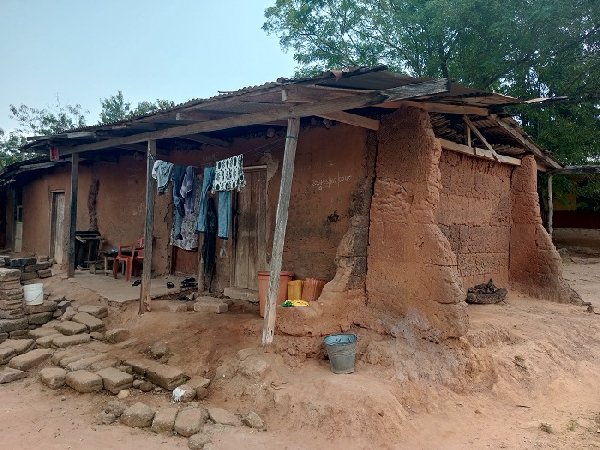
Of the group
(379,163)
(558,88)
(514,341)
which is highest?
(558,88)

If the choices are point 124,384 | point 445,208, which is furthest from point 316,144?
point 124,384

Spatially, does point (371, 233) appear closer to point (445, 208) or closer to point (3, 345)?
point (445, 208)

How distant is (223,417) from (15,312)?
4609 millimetres

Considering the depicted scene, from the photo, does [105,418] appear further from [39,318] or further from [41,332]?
[39,318]

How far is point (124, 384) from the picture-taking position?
15.9ft

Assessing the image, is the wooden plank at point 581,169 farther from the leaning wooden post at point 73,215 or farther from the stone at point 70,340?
the leaning wooden post at point 73,215

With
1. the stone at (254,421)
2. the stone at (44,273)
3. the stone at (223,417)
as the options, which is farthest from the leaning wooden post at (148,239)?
the stone at (44,273)

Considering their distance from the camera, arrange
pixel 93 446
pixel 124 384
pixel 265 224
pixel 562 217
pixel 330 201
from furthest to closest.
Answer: pixel 562 217, pixel 265 224, pixel 330 201, pixel 124 384, pixel 93 446

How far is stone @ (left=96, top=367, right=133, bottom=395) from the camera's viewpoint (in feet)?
15.7

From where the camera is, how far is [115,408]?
434 cm

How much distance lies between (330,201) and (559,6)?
8.08m

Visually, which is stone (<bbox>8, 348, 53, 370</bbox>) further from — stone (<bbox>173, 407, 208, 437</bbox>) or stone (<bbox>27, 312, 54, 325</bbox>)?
stone (<bbox>173, 407, 208, 437</bbox>)

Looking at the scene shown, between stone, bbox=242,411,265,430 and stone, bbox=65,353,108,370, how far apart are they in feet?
7.96

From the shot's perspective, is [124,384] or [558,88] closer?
[124,384]
